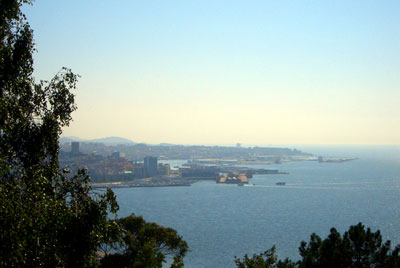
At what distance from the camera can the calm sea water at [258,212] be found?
1736 cm

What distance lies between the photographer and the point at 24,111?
2.73 meters

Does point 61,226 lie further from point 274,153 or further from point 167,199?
point 274,153

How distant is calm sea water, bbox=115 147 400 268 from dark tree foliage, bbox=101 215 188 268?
7.06m

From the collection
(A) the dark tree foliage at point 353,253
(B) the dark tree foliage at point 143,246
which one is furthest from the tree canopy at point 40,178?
(A) the dark tree foliage at point 353,253

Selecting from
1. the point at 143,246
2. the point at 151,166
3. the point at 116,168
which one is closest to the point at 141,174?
the point at 151,166

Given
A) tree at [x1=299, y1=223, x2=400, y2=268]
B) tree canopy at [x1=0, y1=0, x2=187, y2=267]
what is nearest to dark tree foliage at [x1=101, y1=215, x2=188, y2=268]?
tree at [x1=299, y1=223, x2=400, y2=268]

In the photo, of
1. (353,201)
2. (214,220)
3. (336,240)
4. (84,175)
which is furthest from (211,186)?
(84,175)

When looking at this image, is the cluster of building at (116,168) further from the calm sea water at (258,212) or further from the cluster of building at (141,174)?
the calm sea water at (258,212)

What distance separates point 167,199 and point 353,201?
1320 centimetres

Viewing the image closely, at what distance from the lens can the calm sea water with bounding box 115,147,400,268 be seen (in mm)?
17359

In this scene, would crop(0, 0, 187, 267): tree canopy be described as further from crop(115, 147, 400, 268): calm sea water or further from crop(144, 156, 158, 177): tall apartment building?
crop(144, 156, 158, 177): tall apartment building

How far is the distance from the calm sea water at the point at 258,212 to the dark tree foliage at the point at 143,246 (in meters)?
7.06

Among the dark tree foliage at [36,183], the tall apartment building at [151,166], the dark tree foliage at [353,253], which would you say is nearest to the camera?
the dark tree foliage at [36,183]

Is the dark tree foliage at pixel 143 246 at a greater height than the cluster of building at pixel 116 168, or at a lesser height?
greater
